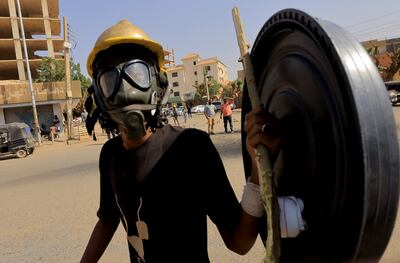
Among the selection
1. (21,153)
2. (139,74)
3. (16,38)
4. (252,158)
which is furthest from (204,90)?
(252,158)

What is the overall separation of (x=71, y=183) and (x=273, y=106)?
8.64 meters

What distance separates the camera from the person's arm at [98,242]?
1906 millimetres

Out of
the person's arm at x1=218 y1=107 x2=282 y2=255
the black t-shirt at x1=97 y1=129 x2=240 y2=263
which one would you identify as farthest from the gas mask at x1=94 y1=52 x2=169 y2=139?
the person's arm at x1=218 y1=107 x2=282 y2=255

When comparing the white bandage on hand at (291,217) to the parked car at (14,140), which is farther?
the parked car at (14,140)

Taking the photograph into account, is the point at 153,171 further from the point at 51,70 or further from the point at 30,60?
the point at 30,60

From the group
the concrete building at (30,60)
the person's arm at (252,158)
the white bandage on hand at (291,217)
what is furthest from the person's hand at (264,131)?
the concrete building at (30,60)

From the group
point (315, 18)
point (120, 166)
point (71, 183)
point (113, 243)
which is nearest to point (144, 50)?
point (120, 166)

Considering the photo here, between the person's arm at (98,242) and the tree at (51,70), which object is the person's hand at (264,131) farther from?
the tree at (51,70)

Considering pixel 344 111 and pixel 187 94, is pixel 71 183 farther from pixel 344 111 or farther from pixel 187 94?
pixel 187 94

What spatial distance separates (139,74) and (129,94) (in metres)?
0.10

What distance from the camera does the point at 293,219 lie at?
3.30 feet

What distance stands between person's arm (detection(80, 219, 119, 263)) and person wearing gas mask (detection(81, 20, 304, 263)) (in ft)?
1.04

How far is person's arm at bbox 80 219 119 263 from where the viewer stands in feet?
6.25

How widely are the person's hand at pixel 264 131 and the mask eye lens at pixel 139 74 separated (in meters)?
0.61
